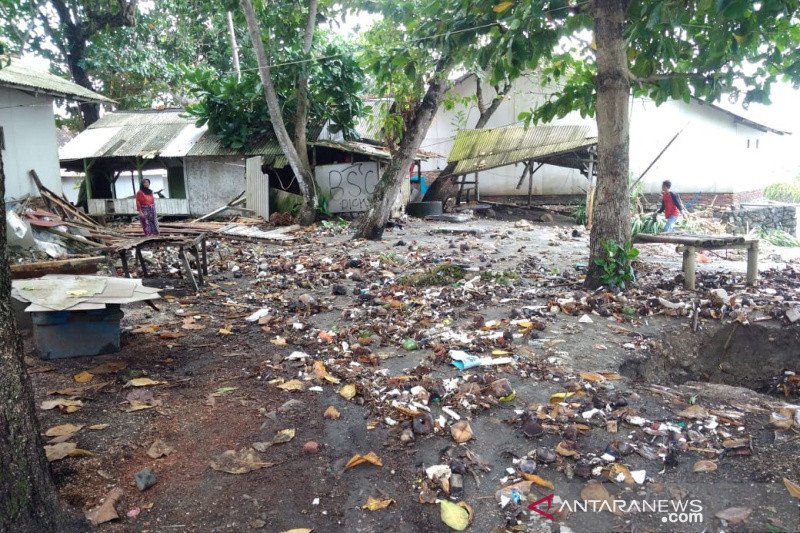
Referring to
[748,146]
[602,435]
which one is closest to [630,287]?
[602,435]

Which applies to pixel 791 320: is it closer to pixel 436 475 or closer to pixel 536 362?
pixel 536 362

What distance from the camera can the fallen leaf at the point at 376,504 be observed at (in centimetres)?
261

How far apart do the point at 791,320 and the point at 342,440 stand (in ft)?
13.7

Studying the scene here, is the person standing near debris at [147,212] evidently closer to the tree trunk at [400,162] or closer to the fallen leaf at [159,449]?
the tree trunk at [400,162]

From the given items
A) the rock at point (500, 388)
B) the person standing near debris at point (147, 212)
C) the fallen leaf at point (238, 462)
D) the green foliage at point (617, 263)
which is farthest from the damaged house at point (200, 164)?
the fallen leaf at point (238, 462)

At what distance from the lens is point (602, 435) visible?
10.2ft

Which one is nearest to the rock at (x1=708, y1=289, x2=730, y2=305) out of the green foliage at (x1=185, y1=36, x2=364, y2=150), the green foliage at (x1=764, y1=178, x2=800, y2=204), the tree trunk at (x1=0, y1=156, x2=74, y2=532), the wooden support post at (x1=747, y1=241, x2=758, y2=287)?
the wooden support post at (x1=747, y1=241, x2=758, y2=287)

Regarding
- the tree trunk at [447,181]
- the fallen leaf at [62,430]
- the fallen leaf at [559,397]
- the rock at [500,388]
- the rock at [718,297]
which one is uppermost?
the tree trunk at [447,181]

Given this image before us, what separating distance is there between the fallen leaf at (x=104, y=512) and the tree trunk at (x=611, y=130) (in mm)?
5044

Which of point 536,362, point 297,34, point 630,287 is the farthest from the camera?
point 297,34

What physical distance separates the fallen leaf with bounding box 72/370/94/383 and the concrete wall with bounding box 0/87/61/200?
339 inches

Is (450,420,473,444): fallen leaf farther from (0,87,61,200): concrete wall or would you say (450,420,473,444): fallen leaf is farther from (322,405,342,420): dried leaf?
(0,87,61,200): concrete wall

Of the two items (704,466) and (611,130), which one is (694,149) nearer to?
(611,130)

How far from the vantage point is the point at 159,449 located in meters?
3.10
